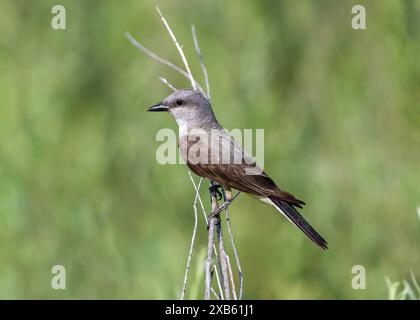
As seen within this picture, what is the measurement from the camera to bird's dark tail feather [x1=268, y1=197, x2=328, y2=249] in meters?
4.12

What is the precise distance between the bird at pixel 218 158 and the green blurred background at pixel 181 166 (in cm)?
65

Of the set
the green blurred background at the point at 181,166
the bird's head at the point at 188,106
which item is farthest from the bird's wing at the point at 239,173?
the green blurred background at the point at 181,166

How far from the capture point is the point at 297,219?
14.1 feet

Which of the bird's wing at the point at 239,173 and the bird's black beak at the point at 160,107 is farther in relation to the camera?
the bird's black beak at the point at 160,107

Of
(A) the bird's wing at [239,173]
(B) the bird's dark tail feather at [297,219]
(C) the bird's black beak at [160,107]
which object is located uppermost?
(C) the bird's black beak at [160,107]

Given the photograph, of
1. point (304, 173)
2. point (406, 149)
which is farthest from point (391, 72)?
point (304, 173)

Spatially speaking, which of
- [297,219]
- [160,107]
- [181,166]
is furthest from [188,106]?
[297,219]

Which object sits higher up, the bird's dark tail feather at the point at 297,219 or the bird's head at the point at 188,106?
the bird's head at the point at 188,106

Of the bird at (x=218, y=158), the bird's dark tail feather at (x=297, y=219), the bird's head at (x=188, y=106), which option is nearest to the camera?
the bird's dark tail feather at (x=297, y=219)

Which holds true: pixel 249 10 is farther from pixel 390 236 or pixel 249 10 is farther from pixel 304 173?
pixel 390 236

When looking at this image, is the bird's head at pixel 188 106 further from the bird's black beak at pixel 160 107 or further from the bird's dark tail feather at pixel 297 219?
the bird's dark tail feather at pixel 297 219

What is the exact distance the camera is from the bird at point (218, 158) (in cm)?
430

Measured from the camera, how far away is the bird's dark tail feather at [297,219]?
13.5 feet

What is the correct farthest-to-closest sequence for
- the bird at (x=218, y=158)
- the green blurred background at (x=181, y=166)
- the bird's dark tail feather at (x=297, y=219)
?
the green blurred background at (x=181, y=166)
the bird at (x=218, y=158)
the bird's dark tail feather at (x=297, y=219)
